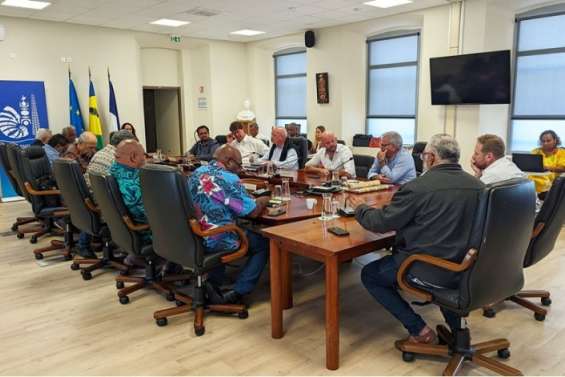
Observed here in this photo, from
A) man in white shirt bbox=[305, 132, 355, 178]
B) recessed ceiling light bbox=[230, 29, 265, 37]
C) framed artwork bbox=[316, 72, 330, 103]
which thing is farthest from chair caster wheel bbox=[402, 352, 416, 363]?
recessed ceiling light bbox=[230, 29, 265, 37]

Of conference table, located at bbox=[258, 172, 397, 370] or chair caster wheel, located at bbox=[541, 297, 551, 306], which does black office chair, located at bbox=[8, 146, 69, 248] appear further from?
chair caster wheel, located at bbox=[541, 297, 551, 306]

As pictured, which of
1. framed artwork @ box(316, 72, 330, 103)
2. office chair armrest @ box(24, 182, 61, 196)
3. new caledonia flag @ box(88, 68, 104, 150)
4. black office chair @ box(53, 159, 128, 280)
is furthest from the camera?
framed artwork @ box(316, 72, 330, 103)

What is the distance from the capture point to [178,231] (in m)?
2.75

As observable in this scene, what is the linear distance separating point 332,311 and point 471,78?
5.44 metres

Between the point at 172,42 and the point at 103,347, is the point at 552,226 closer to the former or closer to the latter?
the point at 103,347

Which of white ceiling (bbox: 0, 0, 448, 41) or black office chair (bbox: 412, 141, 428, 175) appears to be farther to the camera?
white ceiling (bbox: 0, 0, 448, 41)

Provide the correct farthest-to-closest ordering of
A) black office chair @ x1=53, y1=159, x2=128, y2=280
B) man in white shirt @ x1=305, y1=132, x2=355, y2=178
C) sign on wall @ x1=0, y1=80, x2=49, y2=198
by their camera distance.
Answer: sign on wall @ x1=0, y1=80, x2=49, y2=198
man in white shirt @ x1=305, y1=132, x2=355, y2=178
black office chair @ x1=53, y1=159, x2=128, y2=280

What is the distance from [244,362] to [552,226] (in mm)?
1995

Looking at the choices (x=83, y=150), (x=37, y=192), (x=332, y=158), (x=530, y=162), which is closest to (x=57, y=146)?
(x=83, y=150)

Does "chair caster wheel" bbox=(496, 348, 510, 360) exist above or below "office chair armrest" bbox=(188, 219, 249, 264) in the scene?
below

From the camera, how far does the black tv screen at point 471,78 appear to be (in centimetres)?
642

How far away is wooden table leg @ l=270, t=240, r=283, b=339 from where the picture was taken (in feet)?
8.71

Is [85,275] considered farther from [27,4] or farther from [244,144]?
[27,4]

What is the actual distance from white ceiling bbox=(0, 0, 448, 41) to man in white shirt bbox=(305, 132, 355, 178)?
3.00 meters
